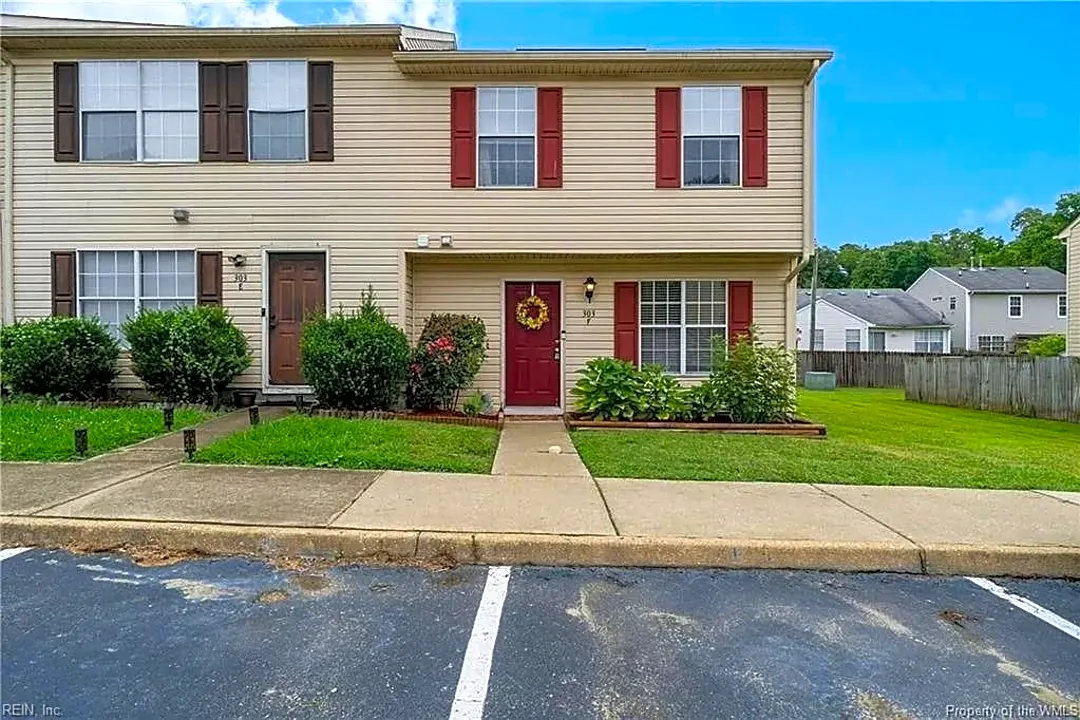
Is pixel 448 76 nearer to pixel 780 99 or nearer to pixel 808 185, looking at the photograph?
pixel 780 99

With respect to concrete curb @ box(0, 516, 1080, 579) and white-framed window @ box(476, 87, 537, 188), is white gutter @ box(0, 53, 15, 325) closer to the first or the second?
white-framed window @ box(476, 87, 537, 188)

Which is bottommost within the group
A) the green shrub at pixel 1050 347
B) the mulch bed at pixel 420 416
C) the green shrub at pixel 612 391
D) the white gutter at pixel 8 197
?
the mulch bed at pixel 420 416

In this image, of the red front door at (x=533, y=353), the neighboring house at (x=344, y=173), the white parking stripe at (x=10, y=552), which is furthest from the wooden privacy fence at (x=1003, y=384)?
the white parking stripe at (x=10, y=552)

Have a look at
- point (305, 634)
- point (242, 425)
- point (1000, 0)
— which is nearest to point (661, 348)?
point (242, 425)

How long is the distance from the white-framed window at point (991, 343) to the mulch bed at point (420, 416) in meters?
39.6

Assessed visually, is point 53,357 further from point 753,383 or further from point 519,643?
point 753,383

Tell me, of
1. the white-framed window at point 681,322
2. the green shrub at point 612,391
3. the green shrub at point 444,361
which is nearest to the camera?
the green shrub at point 612,391

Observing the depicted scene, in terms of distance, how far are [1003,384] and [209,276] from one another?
55.1ft

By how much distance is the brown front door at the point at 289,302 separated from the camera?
1017 centimetres

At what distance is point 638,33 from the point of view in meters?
11.5

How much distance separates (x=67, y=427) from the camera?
24.1 feet

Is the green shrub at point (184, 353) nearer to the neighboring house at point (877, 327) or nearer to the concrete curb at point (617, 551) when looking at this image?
the concrete curb at point (617, 551)

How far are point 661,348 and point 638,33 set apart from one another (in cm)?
565

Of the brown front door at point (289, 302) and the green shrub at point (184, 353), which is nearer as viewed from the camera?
the green shrub at point (184, 353)
